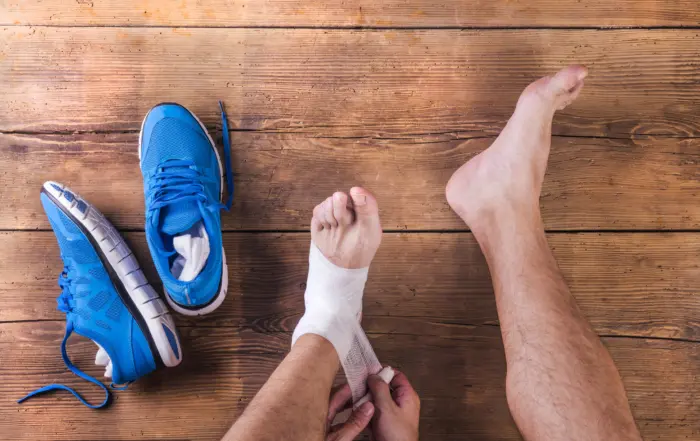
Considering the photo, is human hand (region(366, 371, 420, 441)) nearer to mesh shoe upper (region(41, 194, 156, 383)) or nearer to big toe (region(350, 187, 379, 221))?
big toe (region(350, 187, 379, 221))

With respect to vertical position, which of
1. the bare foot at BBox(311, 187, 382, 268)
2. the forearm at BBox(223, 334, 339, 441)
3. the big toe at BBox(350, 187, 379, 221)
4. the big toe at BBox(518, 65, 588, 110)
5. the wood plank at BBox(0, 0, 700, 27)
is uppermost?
the wood plank at BBox(0, 0, 700, 27)

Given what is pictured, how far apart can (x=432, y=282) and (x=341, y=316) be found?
23 cm

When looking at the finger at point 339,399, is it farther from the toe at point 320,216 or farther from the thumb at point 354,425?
the toe at point 320,216

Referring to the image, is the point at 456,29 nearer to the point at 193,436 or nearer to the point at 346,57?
the point at 346,57

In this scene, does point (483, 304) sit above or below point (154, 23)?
below

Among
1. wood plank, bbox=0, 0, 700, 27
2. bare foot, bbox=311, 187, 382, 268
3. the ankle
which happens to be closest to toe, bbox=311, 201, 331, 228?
bare foot, bbox=311, 187, 382, 268

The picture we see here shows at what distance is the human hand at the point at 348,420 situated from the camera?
0.79 m

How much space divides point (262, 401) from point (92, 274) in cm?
48

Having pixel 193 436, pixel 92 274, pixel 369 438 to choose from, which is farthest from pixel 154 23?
pixel 369 438

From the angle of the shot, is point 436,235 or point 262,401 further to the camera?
point 436,235

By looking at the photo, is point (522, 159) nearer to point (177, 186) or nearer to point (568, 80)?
point (568, 80)

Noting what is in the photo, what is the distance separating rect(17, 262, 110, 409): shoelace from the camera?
2.93 feet

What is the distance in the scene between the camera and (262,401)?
26.7 inches

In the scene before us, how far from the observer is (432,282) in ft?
3.12
